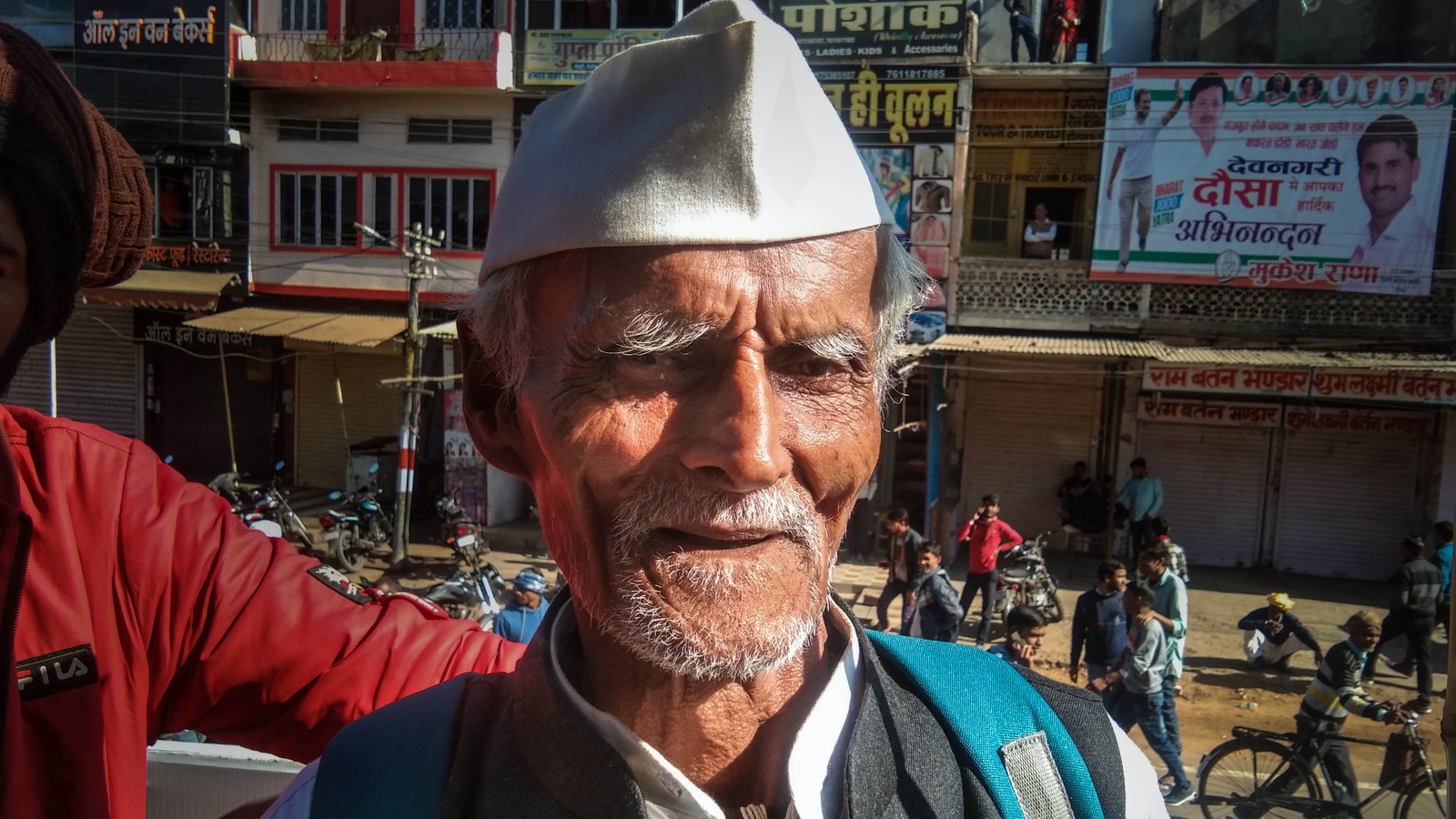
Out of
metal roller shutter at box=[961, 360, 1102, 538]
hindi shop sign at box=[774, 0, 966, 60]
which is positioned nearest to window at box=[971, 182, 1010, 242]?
metal roller shutter at box=[961, 360, 1102, 538]

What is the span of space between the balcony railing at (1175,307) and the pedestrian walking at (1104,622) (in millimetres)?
Answer: 6123

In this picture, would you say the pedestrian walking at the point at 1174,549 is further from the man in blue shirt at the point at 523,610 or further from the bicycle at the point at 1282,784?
the man in blue shirt at the point at 523,610

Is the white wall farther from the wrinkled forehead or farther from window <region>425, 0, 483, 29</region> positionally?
the wrinkled forehead

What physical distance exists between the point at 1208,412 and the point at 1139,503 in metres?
1.80

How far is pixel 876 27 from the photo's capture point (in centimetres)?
1241

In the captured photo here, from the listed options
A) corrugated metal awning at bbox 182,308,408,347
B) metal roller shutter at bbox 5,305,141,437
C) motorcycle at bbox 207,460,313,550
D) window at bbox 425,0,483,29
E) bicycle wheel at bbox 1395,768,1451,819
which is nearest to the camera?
bicycle wheel at bbox 1395,768,1451,819

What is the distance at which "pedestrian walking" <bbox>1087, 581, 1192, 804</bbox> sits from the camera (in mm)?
6438

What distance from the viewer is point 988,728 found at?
3.88 feet

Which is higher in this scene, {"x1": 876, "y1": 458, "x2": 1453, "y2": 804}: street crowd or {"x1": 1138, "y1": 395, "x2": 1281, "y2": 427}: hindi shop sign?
{"x1": 1138, "y1": 395, "x2": 1281, "y2": 427}: hindi shop sign

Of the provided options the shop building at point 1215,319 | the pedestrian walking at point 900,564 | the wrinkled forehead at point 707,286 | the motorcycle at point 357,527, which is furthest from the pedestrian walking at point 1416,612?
the motorcycle at point 357,527

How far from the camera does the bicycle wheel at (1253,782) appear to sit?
600 cm

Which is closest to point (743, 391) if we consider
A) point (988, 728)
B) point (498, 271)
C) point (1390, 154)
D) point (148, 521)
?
point (498, 271)

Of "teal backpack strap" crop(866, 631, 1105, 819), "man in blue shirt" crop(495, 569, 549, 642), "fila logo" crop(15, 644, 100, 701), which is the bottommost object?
"man in blue shirt" crop(495, 569, 549, 642)

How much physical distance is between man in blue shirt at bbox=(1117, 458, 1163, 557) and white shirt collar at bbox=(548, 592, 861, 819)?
1221 cm
